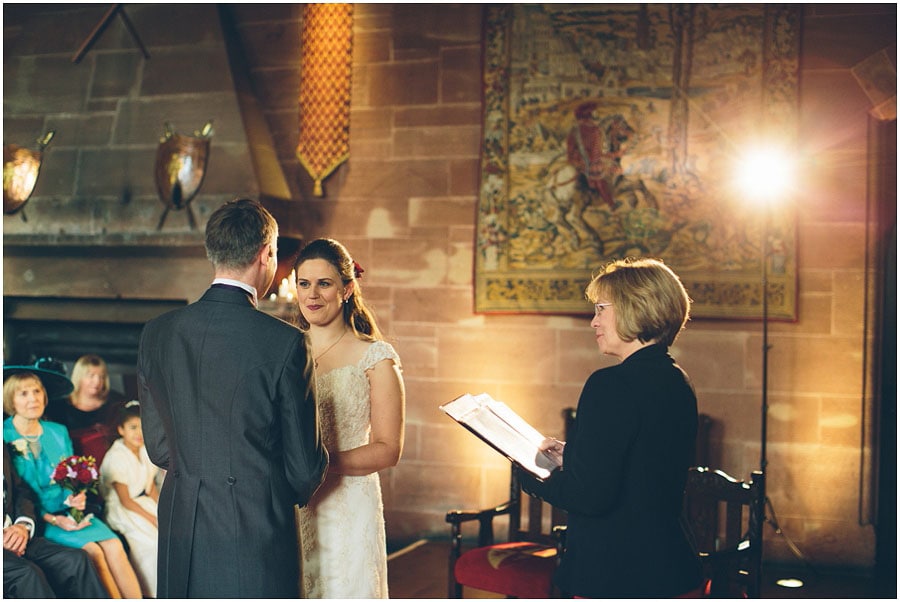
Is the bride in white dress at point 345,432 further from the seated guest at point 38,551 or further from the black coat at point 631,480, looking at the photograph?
the seated guest at point 38,551

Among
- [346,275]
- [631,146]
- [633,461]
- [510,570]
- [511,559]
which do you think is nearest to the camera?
[633,461]

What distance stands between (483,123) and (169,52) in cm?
183

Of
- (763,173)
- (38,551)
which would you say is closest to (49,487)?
(38,551)

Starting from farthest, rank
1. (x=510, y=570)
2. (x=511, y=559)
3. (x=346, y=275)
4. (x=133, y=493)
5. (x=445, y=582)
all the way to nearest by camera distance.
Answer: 1. (x=445, y=582)
2. (x=133, y=493)
3. (x=511, y=559)
4. (x=510, y=570)
5. (x=346, y=275)

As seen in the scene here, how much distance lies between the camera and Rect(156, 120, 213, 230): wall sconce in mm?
4895

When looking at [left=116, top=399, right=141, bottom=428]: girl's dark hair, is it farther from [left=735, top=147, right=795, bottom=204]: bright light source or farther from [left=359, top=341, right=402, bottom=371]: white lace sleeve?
[left=735, top=147, right=795, bottom=204]: bright light source

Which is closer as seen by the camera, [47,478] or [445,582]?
[47,478]

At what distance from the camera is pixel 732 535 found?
3.14 meters

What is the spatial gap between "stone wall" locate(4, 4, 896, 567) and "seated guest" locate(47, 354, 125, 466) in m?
1.04

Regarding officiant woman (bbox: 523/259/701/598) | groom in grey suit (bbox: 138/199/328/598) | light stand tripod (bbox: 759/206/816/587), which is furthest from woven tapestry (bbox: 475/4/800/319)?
groom in grey suit (bbox: 138/199/328/598)

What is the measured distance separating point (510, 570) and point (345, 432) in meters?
1.07

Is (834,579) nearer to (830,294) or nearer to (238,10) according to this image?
(830,294)

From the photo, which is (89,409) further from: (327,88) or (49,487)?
(327,88)

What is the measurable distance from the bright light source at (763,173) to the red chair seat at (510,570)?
2195mm
